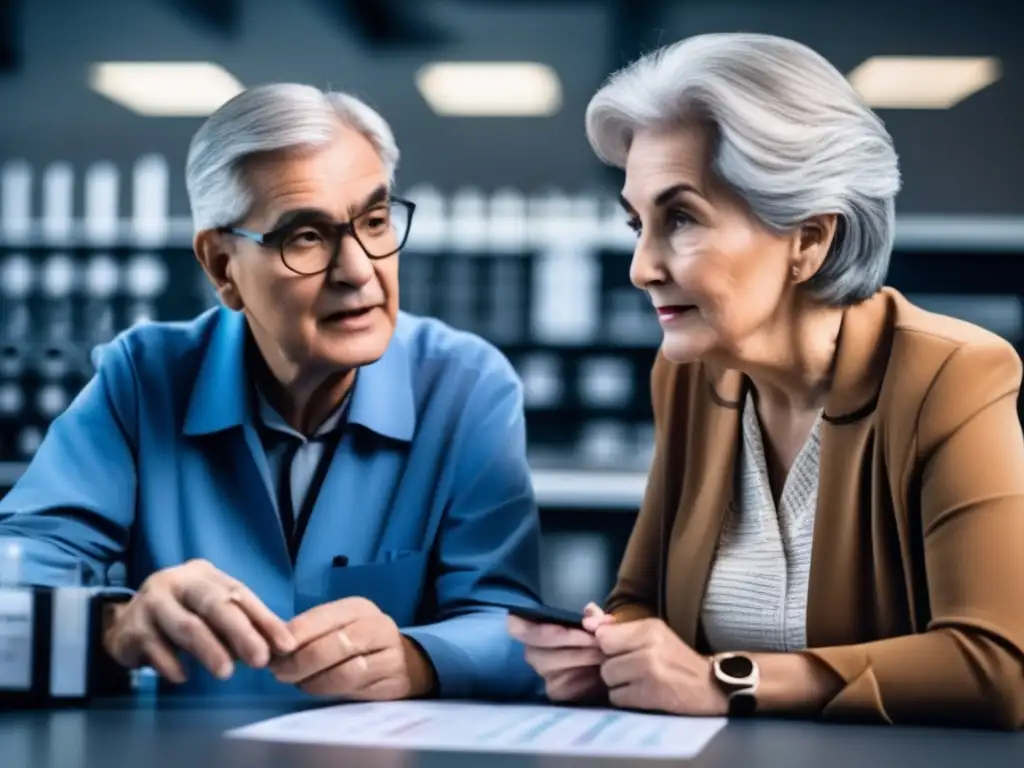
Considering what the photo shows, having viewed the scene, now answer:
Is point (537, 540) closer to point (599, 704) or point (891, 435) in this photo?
point (599, 704)

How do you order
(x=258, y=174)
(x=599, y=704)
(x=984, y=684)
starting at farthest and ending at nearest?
(x=258, y=174) < (x=599, y=704) < (x=984, y=684)

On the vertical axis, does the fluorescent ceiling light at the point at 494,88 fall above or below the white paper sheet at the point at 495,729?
above

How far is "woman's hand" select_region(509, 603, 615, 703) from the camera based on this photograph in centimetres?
143

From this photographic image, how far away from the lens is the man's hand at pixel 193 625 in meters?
1.36

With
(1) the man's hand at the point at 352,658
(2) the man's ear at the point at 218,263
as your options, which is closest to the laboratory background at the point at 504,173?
(2) the man's ear at the point at 218,263

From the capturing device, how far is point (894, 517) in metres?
1.52

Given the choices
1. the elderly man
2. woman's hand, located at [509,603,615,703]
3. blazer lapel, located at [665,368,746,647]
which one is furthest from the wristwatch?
the elderly man

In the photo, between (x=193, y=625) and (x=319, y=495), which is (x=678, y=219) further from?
(x=193, y=625)

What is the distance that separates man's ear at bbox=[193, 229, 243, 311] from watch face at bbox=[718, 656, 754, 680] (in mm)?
895

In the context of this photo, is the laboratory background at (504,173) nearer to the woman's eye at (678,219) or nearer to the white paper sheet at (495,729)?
the woman's eye at (678,219)

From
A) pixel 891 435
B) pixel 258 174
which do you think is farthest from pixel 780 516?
pixel 258 174

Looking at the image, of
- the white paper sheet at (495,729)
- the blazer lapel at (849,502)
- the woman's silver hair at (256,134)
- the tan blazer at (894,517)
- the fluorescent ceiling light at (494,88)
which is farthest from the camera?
the fluorescent ceiling light at (494,88)

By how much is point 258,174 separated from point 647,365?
806mm

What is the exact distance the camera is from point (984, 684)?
131cm
